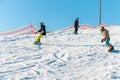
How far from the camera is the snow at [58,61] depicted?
1639 centimetres

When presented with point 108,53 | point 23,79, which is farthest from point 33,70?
point 108,53

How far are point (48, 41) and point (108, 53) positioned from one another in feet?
23.9

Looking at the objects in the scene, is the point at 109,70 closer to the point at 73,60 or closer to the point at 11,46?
the point at 73,60

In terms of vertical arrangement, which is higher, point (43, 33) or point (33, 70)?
point (43, 33)

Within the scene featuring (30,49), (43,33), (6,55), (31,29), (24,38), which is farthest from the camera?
(31,29)

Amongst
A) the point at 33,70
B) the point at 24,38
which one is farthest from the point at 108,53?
the point at 24,38

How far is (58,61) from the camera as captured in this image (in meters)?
19.3

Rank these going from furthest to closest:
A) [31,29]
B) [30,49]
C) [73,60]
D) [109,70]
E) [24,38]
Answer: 1. [31,29]
2. [24,38]
3. [30,49]
4. [73,60]
5. [109,70]

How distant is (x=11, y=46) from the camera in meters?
24.8

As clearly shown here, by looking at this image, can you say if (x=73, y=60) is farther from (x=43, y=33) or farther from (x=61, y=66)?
(x=43, y=33)

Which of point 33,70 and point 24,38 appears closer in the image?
point 33,70

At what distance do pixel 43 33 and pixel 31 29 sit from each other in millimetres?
14578

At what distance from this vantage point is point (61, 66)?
18.2 metres

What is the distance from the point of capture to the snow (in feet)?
53.8
